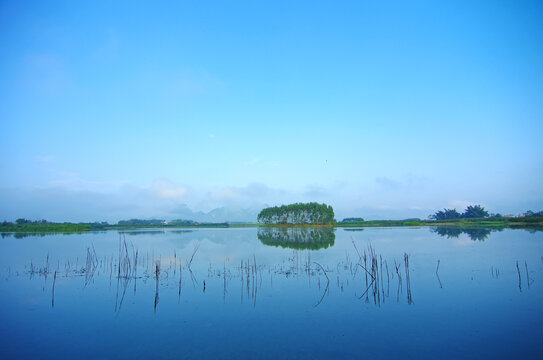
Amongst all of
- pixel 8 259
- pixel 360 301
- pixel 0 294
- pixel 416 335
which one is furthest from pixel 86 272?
pixel 416 335

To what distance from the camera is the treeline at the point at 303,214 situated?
8912 cm

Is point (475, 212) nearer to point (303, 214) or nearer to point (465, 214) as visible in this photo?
point (465, 214)

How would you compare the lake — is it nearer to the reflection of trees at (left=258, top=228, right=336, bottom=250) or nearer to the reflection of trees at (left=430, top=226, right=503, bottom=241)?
the reflection of trees at (left=258, top=228, right=336, bottom=250)

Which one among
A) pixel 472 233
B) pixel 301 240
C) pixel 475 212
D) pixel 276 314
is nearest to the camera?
pixel 276 314

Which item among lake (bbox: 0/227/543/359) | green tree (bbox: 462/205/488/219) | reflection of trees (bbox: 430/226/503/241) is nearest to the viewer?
lake (bbox: 0/227/543/359)

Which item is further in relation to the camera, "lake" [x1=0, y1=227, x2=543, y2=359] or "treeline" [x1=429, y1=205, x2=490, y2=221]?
"treeline" [x1=429, y1=205, x2=490, y2=221]

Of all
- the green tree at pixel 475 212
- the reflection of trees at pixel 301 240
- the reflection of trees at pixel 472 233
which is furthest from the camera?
the green tree at pixel 475 212

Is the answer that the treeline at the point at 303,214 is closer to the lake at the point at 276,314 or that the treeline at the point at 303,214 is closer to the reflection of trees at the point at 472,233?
the reflection of trees at the point at 472,233

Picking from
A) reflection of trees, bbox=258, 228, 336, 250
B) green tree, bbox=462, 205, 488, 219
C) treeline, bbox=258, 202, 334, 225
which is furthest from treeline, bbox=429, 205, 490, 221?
reflection of trees, bbox=258, 228, 336, 250

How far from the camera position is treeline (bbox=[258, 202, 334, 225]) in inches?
3509

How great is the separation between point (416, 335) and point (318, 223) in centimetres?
8415

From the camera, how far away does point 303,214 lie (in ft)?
300

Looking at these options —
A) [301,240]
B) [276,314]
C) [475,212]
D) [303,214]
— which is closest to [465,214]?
[475,212]

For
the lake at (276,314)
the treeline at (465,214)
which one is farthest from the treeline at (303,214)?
the lake at (276,314)
